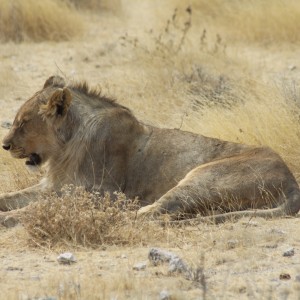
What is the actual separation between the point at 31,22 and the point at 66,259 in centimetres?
1082

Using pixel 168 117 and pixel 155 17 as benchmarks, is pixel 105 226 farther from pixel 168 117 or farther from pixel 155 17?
pixel 155 17

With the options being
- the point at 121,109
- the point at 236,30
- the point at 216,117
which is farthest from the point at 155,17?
the point at 121,109

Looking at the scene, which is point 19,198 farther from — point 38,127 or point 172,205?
point 172,205

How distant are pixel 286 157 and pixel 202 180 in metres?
1.93

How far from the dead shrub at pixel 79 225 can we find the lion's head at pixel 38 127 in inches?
48.5

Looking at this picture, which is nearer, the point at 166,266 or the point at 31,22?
the point at 166,266

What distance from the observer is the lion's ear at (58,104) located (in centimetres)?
903

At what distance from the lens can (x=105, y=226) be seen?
788 cm

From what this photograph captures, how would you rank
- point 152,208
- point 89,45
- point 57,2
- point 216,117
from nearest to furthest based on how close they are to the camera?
point 152,208
point 216,117
point 89,45
point 57,2

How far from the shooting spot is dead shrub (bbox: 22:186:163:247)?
25.6ft

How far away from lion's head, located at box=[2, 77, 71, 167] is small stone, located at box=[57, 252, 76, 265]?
7.04 feet

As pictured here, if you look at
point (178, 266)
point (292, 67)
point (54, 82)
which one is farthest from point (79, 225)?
point (292, 67)

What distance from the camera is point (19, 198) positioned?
9203mm

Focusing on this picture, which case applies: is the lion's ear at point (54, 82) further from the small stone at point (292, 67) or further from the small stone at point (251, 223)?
the small stone at point (292, 67)
